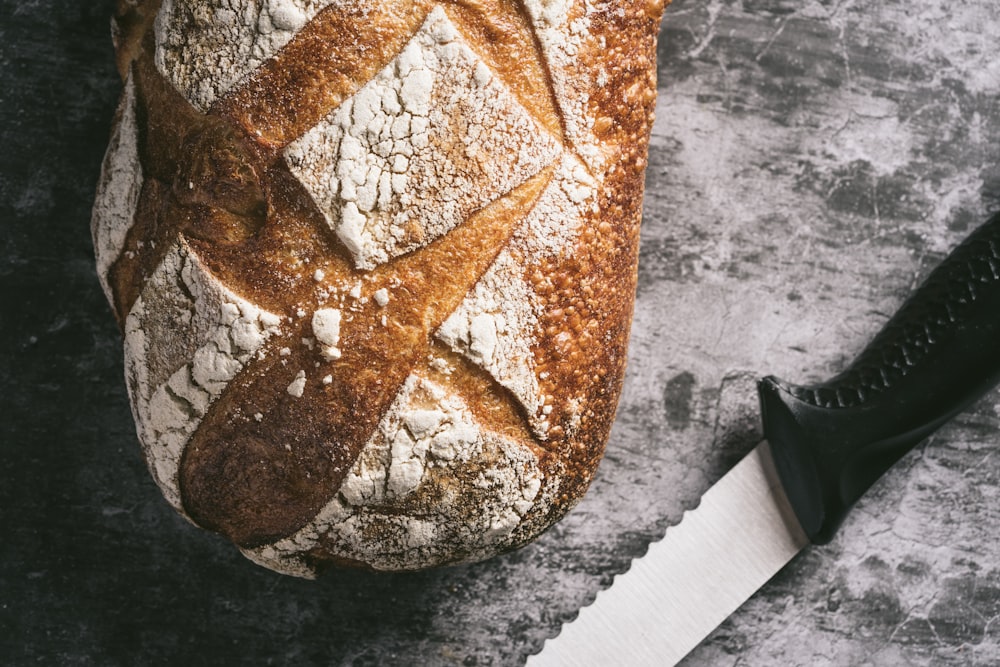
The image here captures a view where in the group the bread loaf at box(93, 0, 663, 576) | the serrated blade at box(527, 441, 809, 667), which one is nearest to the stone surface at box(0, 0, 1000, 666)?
the serrated blade at box(527, 441, 809, 667)

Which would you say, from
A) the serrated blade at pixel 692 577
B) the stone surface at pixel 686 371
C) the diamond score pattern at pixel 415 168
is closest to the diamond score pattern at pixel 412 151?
the diamond score pattern at pixel 415 168

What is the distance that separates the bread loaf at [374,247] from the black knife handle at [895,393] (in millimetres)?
433

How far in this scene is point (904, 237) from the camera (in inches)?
56.7

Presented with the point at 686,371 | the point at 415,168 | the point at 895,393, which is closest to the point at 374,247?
the point at 415,168

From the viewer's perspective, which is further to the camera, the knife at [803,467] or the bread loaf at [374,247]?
the knife at [803,467]

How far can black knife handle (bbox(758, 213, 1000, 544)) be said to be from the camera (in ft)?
3.98

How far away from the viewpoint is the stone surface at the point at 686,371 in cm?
139

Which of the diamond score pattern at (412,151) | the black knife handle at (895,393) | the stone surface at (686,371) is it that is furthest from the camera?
the stone surface at (686,371)

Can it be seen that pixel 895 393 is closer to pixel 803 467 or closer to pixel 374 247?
pixel 803 467

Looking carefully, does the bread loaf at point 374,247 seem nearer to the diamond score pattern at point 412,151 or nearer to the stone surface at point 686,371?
the diamond score pattern at point 412,151

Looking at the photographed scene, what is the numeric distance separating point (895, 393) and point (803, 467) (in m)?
0.19

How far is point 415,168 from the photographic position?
962mm

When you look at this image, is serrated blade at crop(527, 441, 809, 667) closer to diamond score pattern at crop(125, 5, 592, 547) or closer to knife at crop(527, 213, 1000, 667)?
knife at crop(527, 213, 1000, 667)

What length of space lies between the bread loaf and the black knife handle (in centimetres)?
43
